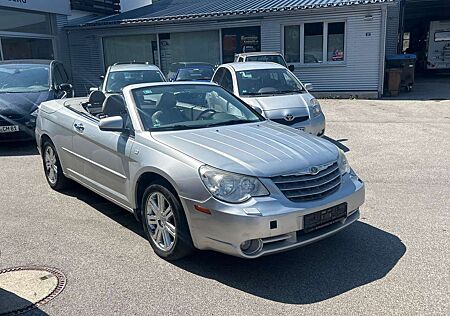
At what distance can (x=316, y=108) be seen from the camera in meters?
7.45

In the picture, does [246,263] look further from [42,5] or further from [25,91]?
[42,5]

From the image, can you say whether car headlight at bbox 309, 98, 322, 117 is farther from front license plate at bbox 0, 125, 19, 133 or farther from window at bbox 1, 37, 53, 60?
window at bbox 1, 37, 53, 60

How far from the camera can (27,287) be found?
319 cm

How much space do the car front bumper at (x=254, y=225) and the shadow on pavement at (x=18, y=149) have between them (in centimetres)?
596

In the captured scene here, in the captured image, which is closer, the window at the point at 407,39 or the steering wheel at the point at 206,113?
the steering wheel at the point at 206,113

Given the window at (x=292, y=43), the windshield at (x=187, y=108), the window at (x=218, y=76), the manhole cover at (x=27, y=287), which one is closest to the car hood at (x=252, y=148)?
the windshield at (x=187, y=108)

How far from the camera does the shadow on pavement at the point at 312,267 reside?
3074 millimetres

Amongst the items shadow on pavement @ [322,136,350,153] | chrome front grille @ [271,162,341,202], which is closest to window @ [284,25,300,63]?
shadow on pavement @ [322,136,350,153]

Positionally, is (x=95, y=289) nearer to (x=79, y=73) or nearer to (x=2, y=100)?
(x=2, y=100)

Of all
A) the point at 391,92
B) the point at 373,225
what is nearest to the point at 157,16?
the point at 391,92

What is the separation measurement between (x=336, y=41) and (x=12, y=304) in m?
14.5

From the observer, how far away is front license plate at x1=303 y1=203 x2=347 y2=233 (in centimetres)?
314

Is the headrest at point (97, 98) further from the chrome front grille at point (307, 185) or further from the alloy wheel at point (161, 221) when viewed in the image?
the chrome front grille at point (307, 185)

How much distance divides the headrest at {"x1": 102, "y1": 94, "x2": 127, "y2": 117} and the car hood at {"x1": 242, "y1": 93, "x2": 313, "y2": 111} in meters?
3.40
